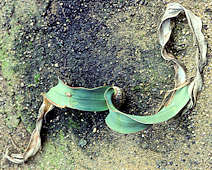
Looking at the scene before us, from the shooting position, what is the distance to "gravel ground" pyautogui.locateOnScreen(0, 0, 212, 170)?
4.10ft

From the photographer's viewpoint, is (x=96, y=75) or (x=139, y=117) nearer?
(x=139, y=117)

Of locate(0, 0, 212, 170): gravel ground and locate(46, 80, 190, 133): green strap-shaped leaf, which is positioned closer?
locate(46, 80, 190, 133): green strap-shaped leaf

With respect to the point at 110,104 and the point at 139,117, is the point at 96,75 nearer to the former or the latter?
the point at 110,104

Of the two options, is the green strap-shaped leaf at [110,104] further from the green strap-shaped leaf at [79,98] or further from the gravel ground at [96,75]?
the gravel ground at [96,75]

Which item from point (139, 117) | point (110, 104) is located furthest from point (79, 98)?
point (139, 117)

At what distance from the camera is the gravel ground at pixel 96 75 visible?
125cm

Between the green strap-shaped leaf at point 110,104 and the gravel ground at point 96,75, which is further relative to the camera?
the gravel ground at point 96,75

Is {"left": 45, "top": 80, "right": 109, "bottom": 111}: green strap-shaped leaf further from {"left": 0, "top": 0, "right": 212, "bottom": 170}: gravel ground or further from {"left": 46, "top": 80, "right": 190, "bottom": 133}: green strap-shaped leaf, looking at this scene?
{"left": 0, "top": 0, "right": 212, "bottom": 170}: gravel ground

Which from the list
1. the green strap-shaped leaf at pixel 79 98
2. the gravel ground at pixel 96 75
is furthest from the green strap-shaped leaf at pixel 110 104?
the gravel ground at pixel 96 75

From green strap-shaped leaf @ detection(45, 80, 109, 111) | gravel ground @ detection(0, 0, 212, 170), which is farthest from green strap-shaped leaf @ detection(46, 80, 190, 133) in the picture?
gravel ground @ detection(0, 0, 212, 170)

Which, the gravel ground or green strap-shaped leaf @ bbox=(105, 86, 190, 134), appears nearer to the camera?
green strap-shaped leaf @ bbox=(105, 86, 190, 134)

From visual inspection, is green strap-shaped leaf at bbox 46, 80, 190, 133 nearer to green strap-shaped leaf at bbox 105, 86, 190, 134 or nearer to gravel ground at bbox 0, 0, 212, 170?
green strap-shaped leaf at bbox 105, 86, 190, 134

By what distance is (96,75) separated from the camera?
4.47 feet

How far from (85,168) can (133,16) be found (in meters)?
0.68
